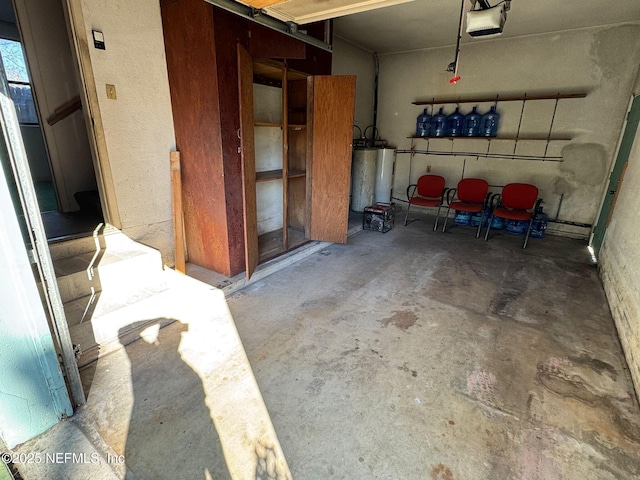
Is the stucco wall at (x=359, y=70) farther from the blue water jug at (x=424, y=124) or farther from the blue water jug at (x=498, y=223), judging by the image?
the blue water jug at (x=498, y=223)

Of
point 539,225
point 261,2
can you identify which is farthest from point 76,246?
point 539,225

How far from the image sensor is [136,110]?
2580mm

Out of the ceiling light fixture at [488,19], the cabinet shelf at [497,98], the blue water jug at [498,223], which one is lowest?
the blue water jug at [498,223]

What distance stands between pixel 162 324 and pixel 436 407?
1.87 m

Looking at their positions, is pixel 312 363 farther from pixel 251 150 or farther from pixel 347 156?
pixel 347 156

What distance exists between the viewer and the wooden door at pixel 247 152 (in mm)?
2527

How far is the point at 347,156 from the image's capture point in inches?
144

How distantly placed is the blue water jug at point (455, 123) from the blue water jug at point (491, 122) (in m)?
0.32

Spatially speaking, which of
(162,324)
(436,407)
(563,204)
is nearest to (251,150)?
(162,324)

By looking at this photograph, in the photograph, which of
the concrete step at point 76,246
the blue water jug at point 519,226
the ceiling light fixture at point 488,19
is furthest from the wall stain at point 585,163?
the concrete step at point 76,246

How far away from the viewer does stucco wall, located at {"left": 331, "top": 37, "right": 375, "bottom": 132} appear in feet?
16.2

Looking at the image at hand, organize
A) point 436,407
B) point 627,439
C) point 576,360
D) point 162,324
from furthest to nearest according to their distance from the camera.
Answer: point 162,324
point 576,360
point 436,407
point 627,439

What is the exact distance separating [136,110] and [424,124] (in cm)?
442

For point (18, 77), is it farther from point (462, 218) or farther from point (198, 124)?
point (462, 218)
